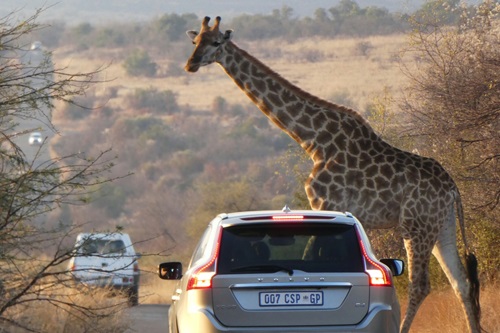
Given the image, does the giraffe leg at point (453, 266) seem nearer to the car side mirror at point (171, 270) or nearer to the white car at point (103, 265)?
the white car at point (103, 265)

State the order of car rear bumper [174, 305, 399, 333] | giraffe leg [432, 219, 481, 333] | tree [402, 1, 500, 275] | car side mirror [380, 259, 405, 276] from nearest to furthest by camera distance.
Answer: car rear bumper [174, 305, 399, 333] → car side mirror [380, 259, 405, 276] → giraffe leg [432, 219, 481, 333] → tree [402, 1, 500, 275]

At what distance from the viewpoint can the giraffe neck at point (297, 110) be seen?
16203 mm

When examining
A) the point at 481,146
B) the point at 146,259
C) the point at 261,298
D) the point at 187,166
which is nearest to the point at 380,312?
the point at 261,298

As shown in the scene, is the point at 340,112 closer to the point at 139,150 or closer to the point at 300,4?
the point at 139,150

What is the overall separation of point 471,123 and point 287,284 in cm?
754

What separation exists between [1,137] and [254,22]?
104m

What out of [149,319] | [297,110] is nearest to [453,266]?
[297,110]

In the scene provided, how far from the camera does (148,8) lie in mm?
147125

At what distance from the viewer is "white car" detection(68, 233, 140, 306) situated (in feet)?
43.3

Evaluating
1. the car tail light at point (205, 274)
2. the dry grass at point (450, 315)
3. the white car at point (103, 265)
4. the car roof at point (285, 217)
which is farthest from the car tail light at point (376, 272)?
the dry grass at point (450, 315)

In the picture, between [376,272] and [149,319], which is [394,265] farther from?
[149,319]

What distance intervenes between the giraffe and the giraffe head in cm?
120

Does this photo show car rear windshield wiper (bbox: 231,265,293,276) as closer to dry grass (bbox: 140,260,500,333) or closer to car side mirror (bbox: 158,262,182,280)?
car side mirror (bbox: 158,262,182,280)

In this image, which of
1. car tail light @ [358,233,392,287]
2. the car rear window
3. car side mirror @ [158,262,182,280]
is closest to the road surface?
car side mirror @ [158,262,182,280]
